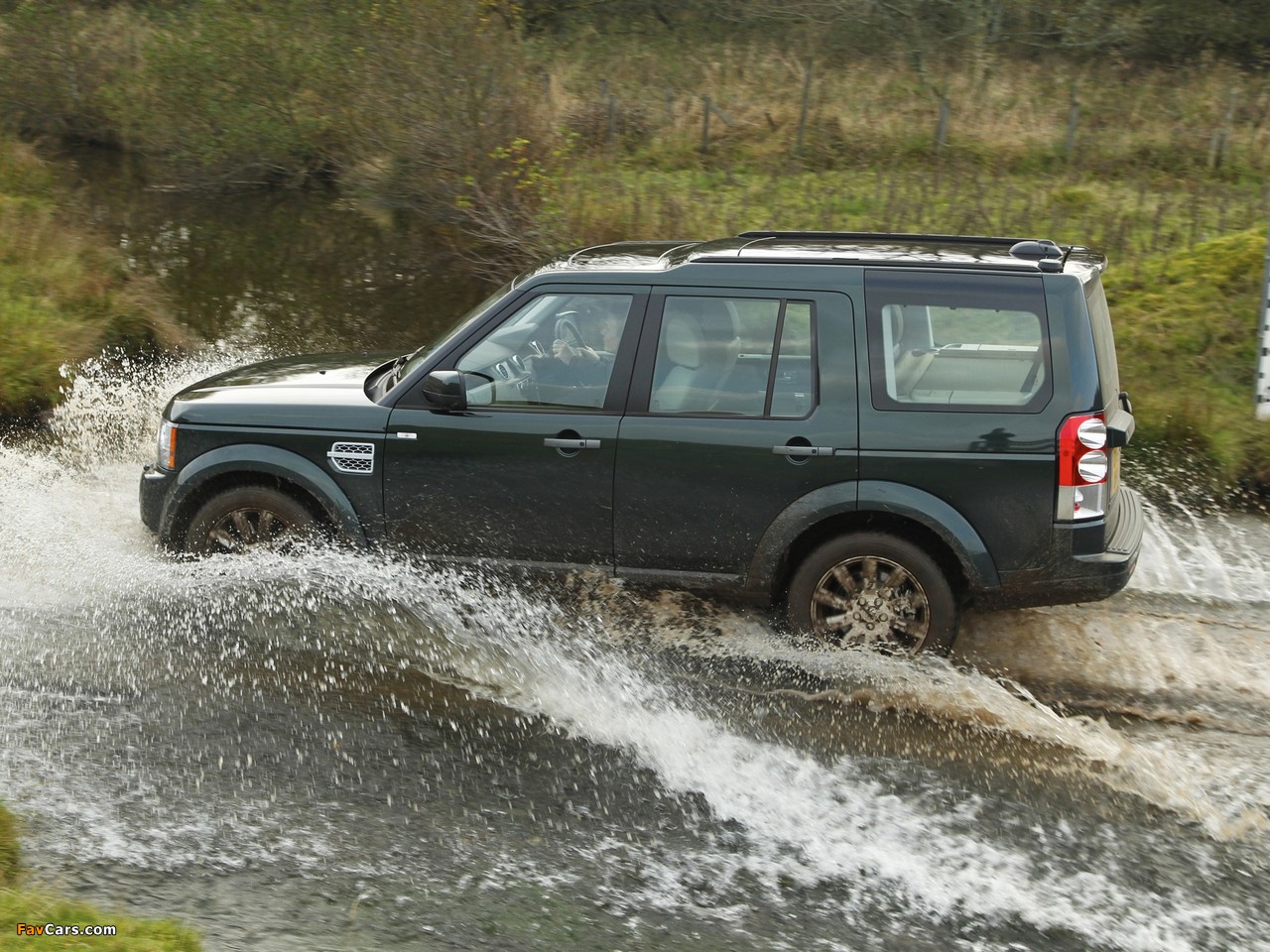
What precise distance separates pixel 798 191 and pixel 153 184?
30.6 ft

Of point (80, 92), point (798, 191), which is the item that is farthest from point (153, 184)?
point (798, 191)

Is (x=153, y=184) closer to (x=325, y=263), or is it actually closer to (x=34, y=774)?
(x=325, y=263)

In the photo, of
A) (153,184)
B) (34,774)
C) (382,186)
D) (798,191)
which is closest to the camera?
(34,774)

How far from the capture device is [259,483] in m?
6.39

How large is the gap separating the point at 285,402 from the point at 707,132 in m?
14.7

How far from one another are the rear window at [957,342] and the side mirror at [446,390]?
1.85m

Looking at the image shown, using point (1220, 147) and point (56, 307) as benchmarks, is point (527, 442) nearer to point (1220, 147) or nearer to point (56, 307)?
point (56, 307)

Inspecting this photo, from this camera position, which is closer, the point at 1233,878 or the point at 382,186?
the point at 1233,878

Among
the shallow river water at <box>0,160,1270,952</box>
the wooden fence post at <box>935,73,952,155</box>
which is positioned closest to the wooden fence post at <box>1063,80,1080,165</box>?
the wooden fence post at <box>935,73,952,155</box>

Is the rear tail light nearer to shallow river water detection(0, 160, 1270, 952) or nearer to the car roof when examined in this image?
the car roof

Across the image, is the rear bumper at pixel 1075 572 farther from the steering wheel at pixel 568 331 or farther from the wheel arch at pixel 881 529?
the steering wheel at pixel 568 331

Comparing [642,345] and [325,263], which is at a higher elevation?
[325,263]

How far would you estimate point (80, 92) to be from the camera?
1947cm

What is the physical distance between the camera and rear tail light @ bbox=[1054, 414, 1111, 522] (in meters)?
5.51
